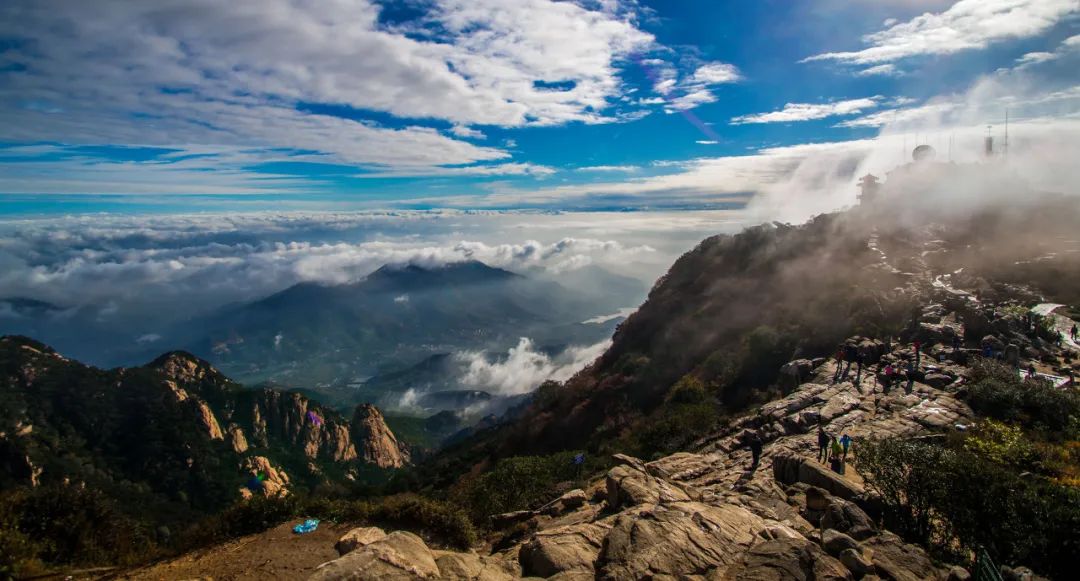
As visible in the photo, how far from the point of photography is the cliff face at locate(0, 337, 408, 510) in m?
105

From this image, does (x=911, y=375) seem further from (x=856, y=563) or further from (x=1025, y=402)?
(x=856, y=563)

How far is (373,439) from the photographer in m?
176

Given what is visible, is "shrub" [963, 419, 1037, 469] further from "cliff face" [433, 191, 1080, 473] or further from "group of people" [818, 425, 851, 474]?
"cliff face" [433, 191, 1080, 473]

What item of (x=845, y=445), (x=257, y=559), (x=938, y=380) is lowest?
(x=938, y=380)

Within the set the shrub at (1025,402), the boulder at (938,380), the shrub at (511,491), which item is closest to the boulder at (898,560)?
the shrub at (511,491)

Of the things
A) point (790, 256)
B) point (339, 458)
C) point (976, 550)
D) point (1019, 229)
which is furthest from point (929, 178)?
point (339, 458)

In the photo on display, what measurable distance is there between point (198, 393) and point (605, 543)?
192527 millimetres

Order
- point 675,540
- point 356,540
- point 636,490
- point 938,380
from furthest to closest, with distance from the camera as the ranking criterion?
point 938,380
point 636,490
point 356,540
point 675,540

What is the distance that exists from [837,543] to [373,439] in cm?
18243

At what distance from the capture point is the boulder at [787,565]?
11133mm

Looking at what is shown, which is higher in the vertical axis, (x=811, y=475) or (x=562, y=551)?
(x=562, y=551)

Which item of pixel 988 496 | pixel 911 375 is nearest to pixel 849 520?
pixel 988 496

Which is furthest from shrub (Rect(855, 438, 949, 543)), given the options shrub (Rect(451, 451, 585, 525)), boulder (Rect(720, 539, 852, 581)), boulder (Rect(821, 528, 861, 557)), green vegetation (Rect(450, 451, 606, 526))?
shrub (Rect(451, 451, 585, 525))

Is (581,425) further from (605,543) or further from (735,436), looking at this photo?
(605,543)
